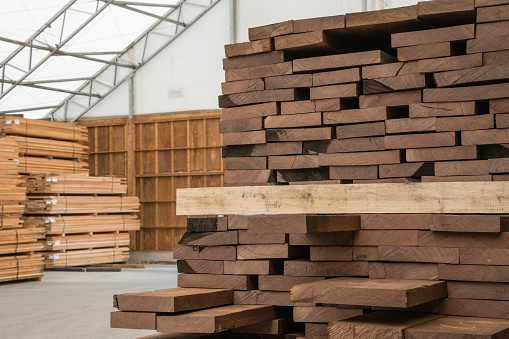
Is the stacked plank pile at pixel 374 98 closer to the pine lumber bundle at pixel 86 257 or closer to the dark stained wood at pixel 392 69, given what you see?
the dark stained wood at pixel 392 69

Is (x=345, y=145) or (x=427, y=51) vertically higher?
(x=427, y=51)

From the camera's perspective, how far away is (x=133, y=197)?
18547 mm

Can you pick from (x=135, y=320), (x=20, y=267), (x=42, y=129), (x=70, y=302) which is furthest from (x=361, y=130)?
(x=42, y=129)

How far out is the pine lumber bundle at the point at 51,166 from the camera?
17134mm

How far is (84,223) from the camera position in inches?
685

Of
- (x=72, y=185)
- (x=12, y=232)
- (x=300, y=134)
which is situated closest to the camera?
(x=300, y=134)

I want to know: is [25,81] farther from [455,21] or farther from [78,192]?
[455,21]

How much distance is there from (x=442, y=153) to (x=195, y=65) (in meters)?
15.2

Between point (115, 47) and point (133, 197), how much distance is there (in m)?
4.32

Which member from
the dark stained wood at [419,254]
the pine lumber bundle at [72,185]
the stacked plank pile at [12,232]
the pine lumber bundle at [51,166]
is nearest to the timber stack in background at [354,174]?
the dark stained wood at [419,254]

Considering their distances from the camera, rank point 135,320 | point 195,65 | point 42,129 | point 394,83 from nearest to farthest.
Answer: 1. point 135,320
2. point 394,83
3. point 42,129
4. point 195,65

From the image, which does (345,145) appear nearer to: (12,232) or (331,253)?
(331,253)

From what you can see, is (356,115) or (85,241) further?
(85,241)

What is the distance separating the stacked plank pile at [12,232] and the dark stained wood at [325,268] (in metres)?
10.1
